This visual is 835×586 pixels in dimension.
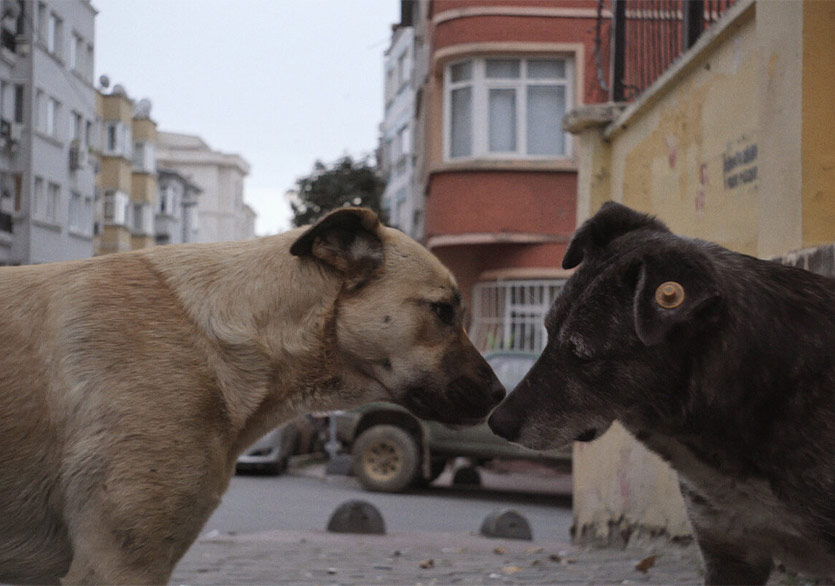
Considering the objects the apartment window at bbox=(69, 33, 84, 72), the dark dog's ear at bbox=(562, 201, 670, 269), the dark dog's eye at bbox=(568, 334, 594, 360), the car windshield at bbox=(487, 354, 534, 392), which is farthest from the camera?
the apartment window at bbox=(69, 33, 84, 72)

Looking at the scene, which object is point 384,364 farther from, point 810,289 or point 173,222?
point 173,222

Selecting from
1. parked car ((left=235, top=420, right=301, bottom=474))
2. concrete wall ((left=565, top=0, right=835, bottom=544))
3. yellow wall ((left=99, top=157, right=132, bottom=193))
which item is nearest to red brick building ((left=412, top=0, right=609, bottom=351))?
parked car ((left=235, top=420, right=301, bottom=474))

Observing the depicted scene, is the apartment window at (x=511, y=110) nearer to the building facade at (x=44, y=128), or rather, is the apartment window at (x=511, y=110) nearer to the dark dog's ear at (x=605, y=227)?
the dark dog's ear at (x=605, y=227)

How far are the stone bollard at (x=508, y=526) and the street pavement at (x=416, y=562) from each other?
0.72 feet

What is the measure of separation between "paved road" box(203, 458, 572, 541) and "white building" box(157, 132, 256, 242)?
3065 inches

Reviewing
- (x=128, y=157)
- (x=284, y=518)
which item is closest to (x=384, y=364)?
(x=284, y=518)

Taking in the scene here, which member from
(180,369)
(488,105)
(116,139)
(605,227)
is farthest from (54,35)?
(605,227)

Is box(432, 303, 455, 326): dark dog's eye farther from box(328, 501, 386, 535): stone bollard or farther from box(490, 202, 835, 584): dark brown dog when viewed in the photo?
box(328, 501, 386, 535): stone bollard

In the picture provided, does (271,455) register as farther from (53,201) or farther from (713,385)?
(53,201)

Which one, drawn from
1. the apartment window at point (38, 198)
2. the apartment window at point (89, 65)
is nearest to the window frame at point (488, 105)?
the apartment window at point (89, 65)

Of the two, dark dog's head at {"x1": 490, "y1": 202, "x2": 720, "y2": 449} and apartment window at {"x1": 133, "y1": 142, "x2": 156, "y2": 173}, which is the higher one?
apartment window at {"x1": 133, "y1": 142, "x2": 156, "y2": 173}

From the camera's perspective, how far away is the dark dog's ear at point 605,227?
3920mm

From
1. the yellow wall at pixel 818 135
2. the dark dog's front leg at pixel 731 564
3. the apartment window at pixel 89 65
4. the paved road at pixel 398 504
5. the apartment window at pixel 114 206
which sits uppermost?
the apartment window at pixel 89 65

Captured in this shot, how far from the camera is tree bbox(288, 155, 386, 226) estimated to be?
108 ft
